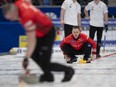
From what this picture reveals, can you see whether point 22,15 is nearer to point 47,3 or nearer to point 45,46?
point 45,46

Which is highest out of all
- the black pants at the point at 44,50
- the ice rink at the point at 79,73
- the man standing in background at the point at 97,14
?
the black pants at the point at 44,50

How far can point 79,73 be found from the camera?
754 cm

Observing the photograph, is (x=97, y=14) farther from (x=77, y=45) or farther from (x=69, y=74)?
(x=69, y=74)

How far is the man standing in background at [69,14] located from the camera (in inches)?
360

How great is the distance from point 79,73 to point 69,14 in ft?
6.56

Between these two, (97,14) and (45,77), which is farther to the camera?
(97,14)

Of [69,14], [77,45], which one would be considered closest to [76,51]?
[77,45]

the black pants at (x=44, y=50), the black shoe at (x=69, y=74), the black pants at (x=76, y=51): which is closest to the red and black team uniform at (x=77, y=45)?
the black pants at (x=76, y=51)

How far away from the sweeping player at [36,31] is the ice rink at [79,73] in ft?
0.96

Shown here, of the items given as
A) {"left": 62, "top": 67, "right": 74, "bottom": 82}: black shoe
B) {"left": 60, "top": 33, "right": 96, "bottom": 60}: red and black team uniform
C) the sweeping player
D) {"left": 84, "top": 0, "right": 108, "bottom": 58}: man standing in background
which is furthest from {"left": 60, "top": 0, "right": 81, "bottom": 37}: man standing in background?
the sweeping player

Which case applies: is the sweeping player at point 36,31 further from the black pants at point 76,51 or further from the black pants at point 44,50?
the black pants at point 76,51

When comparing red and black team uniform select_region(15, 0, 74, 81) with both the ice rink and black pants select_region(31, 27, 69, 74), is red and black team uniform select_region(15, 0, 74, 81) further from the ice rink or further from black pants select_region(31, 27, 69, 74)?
the ice rink

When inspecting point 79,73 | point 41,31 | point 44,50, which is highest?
point 41,31

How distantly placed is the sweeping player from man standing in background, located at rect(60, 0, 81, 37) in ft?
12.4
